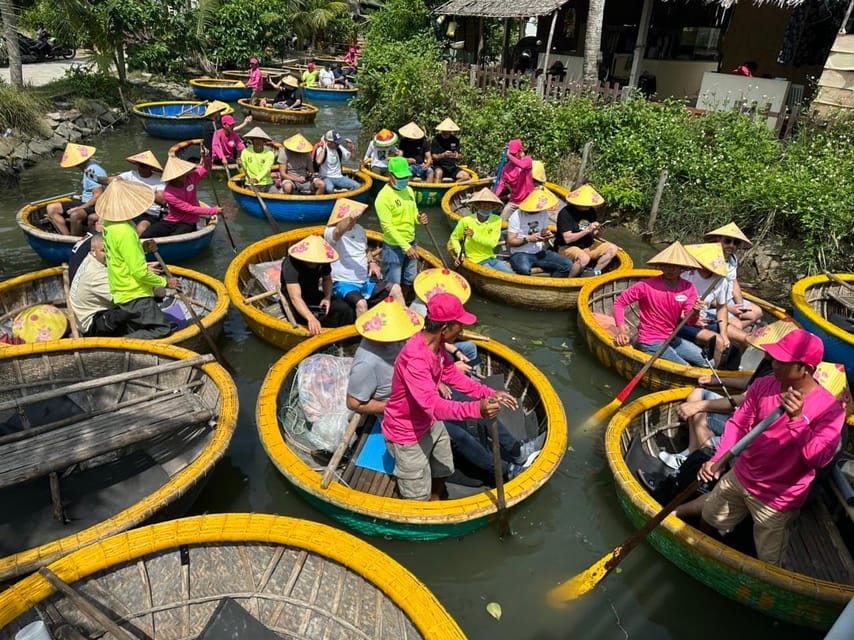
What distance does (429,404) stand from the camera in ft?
11.6

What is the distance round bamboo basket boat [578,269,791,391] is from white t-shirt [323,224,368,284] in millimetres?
2619

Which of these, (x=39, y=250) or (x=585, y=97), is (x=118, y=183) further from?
(x=585, y=97)

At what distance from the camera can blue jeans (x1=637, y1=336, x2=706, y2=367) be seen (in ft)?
18.7

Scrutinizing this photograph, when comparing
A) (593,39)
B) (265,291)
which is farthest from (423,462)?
(593,39)

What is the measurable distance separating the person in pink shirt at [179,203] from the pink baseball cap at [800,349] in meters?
7.19

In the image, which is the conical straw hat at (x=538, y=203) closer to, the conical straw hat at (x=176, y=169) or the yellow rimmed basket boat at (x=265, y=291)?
the yellow rimmed basket boat at (x=265, y=291)

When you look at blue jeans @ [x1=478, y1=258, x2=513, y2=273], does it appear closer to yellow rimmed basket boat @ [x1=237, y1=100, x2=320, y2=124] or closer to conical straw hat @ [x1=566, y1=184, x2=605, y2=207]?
conical straw hat @ [x1=566, y1=184, x2=605, y2=207]

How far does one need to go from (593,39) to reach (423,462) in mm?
11549

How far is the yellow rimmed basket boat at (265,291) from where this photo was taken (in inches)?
227

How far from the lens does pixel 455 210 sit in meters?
10.6

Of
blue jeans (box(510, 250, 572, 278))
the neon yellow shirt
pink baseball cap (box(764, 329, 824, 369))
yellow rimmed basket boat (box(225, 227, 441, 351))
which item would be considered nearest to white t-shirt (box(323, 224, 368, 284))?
the neon yellow shirt

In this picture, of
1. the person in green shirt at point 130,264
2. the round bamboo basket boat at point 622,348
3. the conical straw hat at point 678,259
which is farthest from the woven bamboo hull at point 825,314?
the person in green shirt at point 130,264

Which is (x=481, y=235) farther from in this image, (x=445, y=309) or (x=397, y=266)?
(x=445, y=309)

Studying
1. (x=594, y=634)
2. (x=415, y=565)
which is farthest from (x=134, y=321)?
(x=594, y=634)
